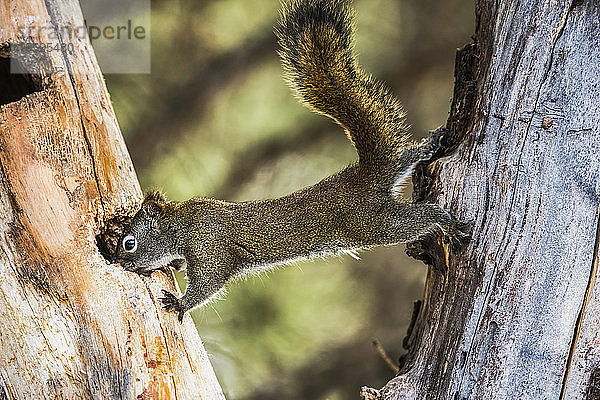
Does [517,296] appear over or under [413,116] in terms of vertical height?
under

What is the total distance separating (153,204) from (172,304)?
0.24 m

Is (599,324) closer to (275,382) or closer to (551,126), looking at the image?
(551,126)

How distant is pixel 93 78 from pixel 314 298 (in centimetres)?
135

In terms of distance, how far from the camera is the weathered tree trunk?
3.80 feet

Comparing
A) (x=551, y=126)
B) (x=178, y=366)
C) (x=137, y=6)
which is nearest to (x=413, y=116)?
(x=137, y=6)

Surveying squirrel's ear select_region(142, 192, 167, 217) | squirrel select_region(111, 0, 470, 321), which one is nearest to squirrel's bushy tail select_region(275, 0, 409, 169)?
squirrel select_region(111, 0, 470, 321)

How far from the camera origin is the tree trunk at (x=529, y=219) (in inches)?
42.3

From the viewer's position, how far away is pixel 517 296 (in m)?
1.10

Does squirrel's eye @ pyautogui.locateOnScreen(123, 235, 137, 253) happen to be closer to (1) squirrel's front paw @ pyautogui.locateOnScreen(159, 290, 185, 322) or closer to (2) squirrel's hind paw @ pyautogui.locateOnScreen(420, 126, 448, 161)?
(1) squirrel's front paw @ pyautogui.locateOnScreen(159, 290, 185, 322)

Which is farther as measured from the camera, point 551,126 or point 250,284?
point 250,284

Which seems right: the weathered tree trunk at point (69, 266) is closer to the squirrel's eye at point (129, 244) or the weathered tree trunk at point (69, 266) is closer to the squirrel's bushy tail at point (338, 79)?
the squirrel's eye at point (129, 244)

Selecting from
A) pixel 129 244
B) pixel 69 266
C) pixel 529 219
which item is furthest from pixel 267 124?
pixel 529 219

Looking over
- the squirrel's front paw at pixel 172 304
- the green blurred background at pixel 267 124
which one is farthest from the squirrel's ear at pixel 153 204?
the green blurred background at pixel 267 124

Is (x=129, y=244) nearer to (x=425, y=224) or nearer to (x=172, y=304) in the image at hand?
(x=172, y=304)
